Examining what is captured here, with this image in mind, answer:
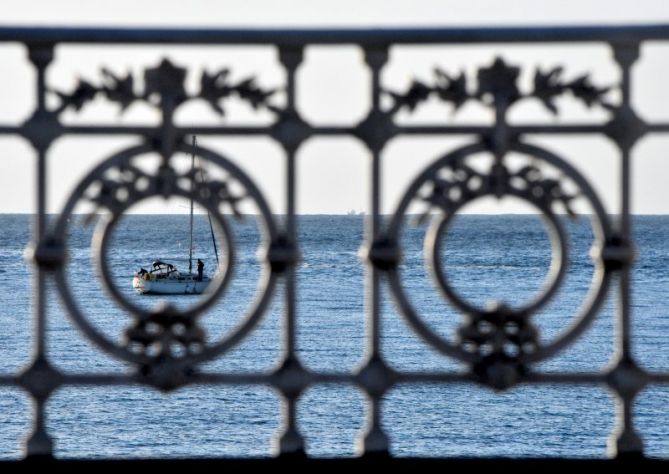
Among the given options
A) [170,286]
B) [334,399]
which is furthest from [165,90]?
[170,286]

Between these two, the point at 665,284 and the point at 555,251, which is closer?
the point at 555,251

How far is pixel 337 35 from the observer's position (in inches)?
160

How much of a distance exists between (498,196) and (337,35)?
0.64m

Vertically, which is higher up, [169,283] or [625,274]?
[625,274]

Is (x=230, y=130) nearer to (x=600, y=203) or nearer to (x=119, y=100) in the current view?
(x=119, y=100)

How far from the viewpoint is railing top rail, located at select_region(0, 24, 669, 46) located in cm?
399

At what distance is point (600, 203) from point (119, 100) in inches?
54.5

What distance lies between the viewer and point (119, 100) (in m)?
3.99

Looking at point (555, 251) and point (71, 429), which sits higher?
point (555, 251)

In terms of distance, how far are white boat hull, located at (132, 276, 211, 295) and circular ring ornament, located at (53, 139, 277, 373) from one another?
7119 centimetres

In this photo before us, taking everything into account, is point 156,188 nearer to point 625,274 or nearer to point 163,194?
point 163,194

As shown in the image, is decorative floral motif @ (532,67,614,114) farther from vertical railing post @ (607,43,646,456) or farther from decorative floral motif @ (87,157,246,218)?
decorative floral motif @ (87,157,246,218)

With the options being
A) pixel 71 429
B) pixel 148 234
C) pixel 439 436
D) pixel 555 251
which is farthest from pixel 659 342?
pixel 148 234

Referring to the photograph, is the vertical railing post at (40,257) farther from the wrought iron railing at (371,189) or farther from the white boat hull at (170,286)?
the white boat hull at (170,286)
